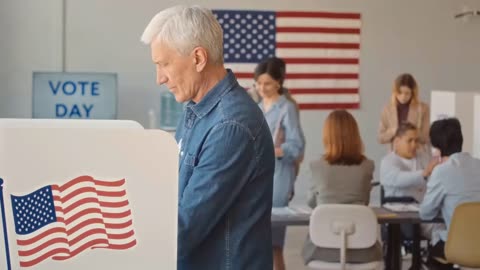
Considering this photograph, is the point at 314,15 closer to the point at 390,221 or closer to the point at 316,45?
the point at 316,45

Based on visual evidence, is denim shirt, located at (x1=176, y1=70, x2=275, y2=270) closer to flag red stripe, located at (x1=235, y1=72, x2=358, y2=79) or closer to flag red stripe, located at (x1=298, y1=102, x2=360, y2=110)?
flag red stripe, located at (x1=235, y1=72, x2=358, y2=79)

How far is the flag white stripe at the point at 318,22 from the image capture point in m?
8.70

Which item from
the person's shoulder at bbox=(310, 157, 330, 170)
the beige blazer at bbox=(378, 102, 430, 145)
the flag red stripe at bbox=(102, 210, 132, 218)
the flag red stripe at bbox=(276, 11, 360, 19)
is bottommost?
the person's shoulder at bbox=(310, 157, 330, 170)

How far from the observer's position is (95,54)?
27.2 feet

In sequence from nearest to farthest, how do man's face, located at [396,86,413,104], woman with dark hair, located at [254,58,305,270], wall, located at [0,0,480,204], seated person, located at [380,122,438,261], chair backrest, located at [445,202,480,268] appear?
chair backrest, located at [445,202,480,268]
woman with dark hair, located at [254,58,305,270]
seated person, located at [380,122,438,261]
man's face, located at [396,86,413,104]
wall, located at [0,0,480,204]

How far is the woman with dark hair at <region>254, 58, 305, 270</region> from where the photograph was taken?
17.9ft

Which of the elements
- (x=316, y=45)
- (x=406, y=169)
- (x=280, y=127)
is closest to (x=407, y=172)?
(x=406, y=169)

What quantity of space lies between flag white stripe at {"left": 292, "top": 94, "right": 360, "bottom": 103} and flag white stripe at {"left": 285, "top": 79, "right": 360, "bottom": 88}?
0.09 metres

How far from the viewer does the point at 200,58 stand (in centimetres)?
207

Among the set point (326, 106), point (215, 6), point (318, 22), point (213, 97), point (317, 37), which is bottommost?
point (326, 106)

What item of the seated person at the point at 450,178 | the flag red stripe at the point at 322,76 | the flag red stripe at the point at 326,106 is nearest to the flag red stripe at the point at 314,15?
the flag red stripe at the point at 322,76

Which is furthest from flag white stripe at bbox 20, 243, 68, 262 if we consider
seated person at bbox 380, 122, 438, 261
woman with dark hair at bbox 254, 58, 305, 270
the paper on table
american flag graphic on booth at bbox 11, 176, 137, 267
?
seated person at bbox 380, 122, 438, 261

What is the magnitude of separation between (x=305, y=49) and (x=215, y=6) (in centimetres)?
95

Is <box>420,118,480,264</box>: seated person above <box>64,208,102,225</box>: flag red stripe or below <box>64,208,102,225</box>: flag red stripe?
below
